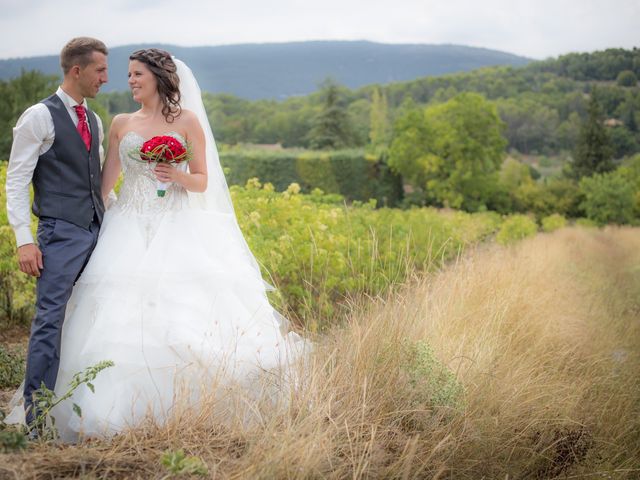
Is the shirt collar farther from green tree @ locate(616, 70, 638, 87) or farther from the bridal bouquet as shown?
green tree @ locate(616, 70, 638, 87)

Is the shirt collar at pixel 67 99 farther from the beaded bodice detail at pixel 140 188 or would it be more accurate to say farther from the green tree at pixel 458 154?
the green tree at pixel 458 154

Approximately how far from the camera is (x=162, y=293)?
367cm

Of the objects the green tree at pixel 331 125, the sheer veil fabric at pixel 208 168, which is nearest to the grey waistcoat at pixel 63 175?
the sheer veil fabric at pixel 208 168

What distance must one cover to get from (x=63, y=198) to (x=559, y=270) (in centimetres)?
657

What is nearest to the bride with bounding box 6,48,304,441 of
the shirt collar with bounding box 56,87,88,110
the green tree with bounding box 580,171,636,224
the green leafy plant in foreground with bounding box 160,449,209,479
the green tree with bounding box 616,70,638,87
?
the shirt collar with bounding box 56,87,88,110

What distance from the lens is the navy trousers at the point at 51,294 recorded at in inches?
137

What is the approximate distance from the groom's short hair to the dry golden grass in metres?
1.90

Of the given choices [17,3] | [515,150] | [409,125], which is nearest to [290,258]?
[17,3]

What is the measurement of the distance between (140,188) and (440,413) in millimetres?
2008

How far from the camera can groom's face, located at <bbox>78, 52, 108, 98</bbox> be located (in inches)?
146

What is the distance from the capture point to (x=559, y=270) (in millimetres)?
8680

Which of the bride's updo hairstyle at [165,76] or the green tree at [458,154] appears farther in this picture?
the green tree at [458,154]

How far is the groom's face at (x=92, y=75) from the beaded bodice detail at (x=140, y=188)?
32 cm

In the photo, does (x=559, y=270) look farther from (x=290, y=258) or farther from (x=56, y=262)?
(x=56, y=262)
